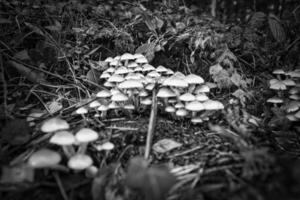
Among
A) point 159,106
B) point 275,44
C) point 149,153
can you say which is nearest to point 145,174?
point 149,153

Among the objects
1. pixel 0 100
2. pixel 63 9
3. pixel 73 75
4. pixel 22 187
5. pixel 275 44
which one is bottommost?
pixel 22 187

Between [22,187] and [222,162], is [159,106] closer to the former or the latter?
[222,162]

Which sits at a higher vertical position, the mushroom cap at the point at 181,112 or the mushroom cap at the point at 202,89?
the mushroom cap at the point at 202,89

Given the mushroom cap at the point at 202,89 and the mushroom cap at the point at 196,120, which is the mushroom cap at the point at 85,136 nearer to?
the mushroom cap at the point at 196,120

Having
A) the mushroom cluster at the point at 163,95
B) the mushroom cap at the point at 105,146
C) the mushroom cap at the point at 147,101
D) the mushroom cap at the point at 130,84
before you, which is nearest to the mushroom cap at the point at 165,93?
the mushroom cluster at the point at 163,95

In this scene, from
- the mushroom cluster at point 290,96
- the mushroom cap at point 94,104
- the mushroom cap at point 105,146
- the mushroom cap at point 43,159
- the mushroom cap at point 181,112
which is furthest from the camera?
the mushroom cluster at point 290,96

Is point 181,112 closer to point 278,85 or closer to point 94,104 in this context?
point 94,104

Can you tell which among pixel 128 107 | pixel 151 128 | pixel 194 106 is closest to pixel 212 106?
pixel 194 106

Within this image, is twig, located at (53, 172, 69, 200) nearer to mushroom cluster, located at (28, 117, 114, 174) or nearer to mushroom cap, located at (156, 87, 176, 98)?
mushroom cluster, located at (28, 117, 114, 174)

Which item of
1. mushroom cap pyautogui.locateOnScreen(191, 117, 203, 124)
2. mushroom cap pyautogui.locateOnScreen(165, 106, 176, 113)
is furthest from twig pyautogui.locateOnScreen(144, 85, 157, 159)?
mushroom cap pyautogui.locateOnScreen(191, 117, 203, 124)

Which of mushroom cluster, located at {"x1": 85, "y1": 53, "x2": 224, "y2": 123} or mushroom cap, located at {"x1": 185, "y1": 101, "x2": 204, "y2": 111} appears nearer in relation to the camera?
mushroom cap, located at {"x1": 185, "y1": 101, "x2": 204, "y2": 111}

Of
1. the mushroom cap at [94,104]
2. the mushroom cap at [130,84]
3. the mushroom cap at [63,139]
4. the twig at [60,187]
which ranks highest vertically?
the mushroom cap at [130,84]
